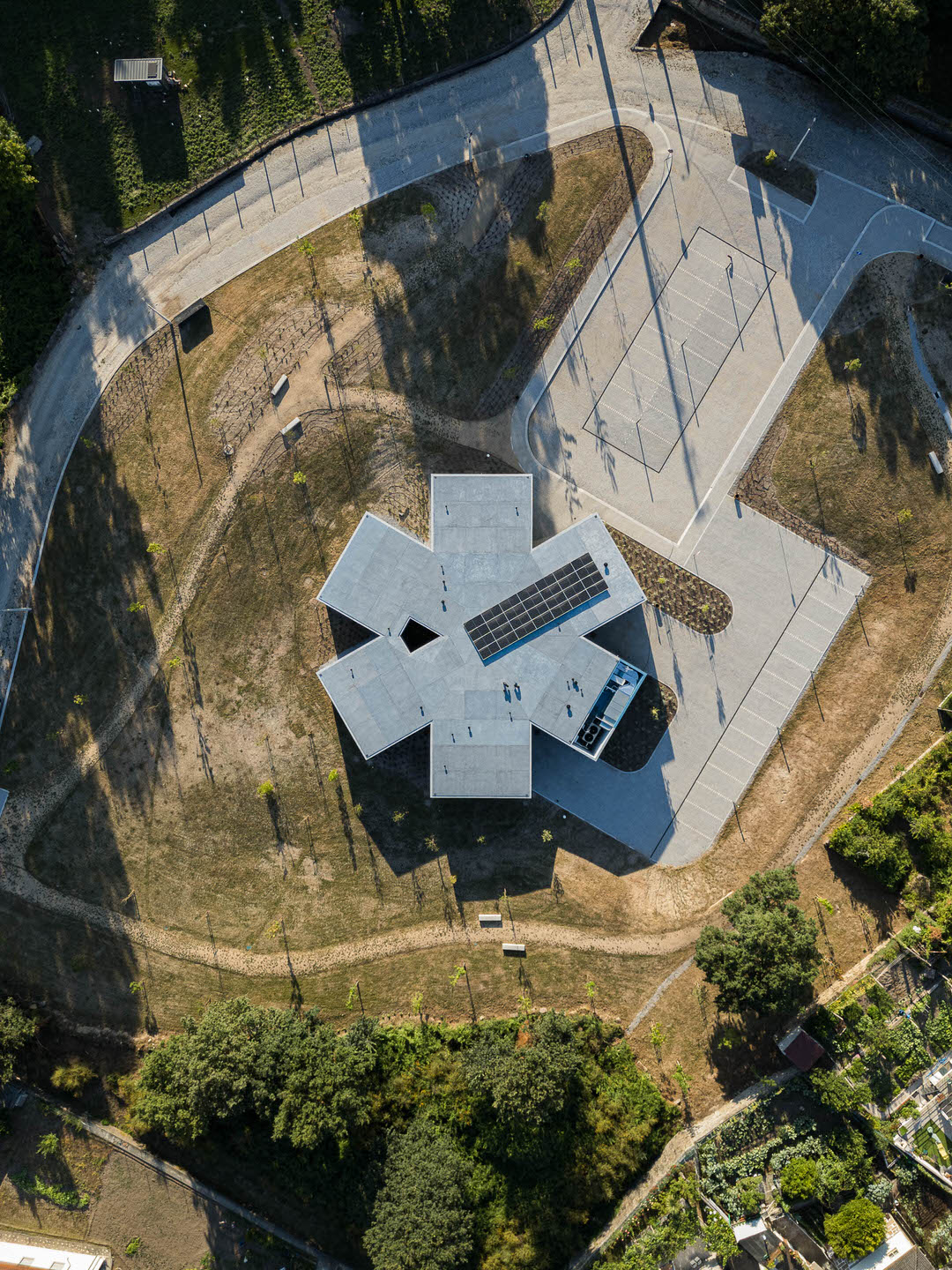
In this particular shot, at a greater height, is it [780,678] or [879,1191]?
[780,678]

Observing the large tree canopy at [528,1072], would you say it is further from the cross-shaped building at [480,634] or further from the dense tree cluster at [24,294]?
the dense tree cluster at [24,294]

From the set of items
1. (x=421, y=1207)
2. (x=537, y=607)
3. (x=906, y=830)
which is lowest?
(x=421, y=1207)

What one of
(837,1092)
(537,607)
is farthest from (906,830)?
(537,607)

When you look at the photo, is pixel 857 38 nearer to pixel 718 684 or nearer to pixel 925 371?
pixel 925 371

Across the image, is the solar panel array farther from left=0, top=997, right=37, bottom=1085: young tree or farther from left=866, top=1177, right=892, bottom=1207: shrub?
left=866, top=1177, right=892, bottom=1207: shrub

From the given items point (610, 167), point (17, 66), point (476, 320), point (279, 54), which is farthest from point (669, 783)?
point (17, 66)

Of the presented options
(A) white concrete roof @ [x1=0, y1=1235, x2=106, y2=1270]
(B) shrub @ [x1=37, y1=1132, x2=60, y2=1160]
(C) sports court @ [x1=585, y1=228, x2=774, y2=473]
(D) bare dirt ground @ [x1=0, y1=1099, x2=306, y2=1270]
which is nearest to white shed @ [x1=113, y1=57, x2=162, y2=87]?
(C) sports court @ [x1=585, y1=228, x2=774, y2=473]

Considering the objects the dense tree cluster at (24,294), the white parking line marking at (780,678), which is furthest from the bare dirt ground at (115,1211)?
the dense tree cluster at (24,294)

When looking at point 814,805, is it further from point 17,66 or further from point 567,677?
point 17,66
